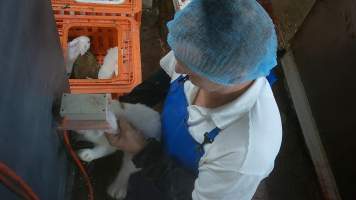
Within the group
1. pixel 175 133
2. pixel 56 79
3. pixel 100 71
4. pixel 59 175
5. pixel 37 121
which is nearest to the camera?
pixel 37 121

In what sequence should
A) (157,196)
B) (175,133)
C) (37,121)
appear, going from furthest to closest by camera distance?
(157,196) → (175,133) → (37,121)

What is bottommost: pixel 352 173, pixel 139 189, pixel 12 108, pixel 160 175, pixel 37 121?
pixel 352 173

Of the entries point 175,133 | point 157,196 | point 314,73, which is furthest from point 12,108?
point 314,73

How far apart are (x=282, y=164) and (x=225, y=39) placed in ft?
5.56

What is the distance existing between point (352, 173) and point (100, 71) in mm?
1467

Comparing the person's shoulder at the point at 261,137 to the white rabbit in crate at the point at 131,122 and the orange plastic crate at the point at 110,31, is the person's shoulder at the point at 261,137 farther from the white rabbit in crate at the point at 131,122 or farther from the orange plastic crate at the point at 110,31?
the orange plastic crate at the point at 110,31

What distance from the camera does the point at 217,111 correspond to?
1.12 m

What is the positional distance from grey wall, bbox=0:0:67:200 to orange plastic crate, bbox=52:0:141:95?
58 cm

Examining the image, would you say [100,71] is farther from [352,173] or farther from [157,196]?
[352,173]

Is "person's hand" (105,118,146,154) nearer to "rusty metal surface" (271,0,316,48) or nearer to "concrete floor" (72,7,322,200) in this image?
"concrete floor" (72,7,322,200)

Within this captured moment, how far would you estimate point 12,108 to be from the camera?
0.74 m

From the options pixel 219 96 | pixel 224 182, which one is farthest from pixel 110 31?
pixel 224 182

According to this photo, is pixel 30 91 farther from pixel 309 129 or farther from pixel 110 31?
pixel 309 129

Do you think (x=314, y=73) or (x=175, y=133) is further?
(x=314, y=73)
